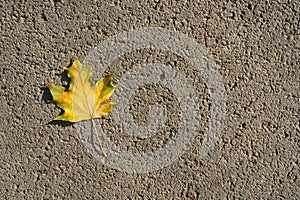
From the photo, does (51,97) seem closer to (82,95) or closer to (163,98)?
(82,95)

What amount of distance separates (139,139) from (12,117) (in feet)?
2.25

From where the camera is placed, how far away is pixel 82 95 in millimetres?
1928

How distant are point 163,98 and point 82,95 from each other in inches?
16.7

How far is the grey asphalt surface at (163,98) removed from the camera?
2.00 meters

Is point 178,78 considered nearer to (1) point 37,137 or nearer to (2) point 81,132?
(2) point 81,132

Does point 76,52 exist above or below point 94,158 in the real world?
above

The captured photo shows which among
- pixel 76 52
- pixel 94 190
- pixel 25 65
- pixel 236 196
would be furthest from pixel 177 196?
pixel 25 65

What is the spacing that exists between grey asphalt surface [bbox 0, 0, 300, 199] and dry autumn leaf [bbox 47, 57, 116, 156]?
57mm

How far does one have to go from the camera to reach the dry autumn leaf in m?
1.94

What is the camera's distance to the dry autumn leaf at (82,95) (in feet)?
6.35

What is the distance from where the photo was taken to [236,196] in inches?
80.9

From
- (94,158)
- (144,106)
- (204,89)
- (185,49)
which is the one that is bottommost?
(94,158)

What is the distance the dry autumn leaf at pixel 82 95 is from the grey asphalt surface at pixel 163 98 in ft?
0.19

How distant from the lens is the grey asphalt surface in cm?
200
